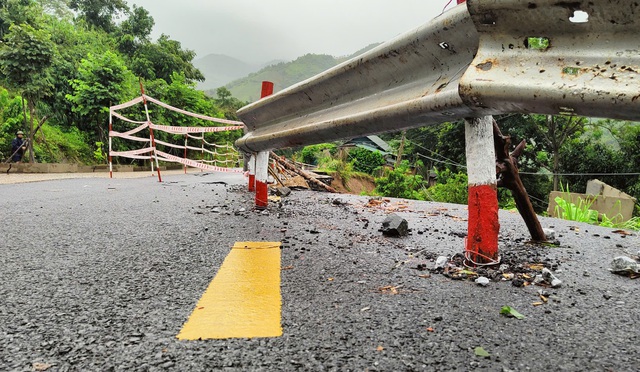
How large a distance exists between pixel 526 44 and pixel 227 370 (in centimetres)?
130

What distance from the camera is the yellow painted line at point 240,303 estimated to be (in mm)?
981

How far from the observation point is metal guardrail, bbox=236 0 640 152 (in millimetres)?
886

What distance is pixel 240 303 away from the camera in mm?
1194

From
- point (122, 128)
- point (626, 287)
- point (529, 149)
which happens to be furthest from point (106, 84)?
point (529, 149)

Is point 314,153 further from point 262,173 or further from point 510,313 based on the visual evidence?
point 510,313

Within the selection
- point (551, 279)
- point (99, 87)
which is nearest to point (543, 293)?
point (551, 279)

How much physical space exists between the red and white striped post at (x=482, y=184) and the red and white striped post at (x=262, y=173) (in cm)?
183

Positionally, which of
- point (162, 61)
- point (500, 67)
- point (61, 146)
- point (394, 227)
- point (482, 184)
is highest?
point (162, 61)

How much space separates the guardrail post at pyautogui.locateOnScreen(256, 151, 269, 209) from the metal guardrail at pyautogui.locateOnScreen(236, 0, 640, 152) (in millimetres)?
1294

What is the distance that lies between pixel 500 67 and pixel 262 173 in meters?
2.28

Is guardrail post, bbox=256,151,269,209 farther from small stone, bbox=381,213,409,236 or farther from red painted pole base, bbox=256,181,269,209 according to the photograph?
small stone, bbox=381,213,409,236

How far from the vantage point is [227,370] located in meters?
0.79

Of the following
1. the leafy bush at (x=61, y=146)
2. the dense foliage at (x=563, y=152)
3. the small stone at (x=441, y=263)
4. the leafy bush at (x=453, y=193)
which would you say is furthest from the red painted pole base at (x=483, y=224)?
the leafy bush at (x=61, y=146)

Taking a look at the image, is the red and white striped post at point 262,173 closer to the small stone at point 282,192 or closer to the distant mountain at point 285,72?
the small stone at point 282,192
